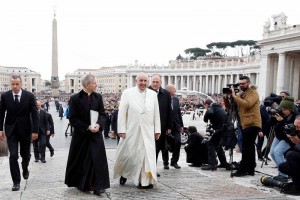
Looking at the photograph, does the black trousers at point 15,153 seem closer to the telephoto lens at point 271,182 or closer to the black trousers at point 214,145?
the black trousers at point 214,145

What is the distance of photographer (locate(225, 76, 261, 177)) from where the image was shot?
5812 millimetres

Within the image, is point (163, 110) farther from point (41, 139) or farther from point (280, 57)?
point (280, 57)

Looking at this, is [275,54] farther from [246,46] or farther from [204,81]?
[246,46]

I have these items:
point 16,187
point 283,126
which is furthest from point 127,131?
Answer: point 283,126

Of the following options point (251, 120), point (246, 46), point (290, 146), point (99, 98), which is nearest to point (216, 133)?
point (251, 120)

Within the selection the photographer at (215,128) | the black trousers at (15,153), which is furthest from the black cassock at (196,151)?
the black trousers at (15,153)

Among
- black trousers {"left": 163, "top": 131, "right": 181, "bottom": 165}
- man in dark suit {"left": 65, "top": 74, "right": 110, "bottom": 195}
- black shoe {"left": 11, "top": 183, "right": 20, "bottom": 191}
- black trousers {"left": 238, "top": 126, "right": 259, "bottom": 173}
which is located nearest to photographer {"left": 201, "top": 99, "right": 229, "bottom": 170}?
black trousers {"left": 163, "top": 131, "right": 181, "bottom": 165}

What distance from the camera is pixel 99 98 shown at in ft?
16.4

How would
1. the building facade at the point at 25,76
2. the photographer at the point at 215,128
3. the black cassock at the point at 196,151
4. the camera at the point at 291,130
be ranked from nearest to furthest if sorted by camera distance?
1. the camera at the point at 291,130
2. the photographer at the point at 215,128
3. the black cassock at the point at 196,151
4. the building facade at the point at 25,76

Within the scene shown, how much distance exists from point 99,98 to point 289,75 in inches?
1316

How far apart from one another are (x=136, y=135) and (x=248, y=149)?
2117 mm

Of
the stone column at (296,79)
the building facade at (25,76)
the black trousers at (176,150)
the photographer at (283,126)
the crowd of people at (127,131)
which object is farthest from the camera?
the building facade at (25,76)

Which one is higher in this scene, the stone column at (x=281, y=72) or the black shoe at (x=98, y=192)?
the stone column at (x=281, y=72)

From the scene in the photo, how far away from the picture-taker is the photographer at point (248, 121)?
581cm
